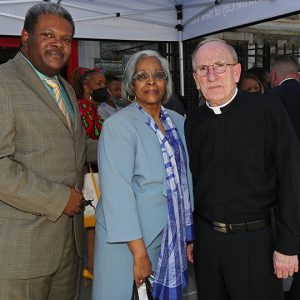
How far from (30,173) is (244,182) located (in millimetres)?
1048

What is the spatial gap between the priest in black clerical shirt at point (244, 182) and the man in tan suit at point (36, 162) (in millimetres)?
716

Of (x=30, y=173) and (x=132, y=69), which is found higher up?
(x=132, y=69)

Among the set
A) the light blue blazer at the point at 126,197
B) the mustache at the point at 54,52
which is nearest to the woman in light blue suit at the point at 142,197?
the light blue blazer at the point at 126,197

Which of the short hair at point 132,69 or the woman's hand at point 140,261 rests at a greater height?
the short hair at point 132,69

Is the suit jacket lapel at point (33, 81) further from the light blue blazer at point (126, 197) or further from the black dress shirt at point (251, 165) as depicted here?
the black dress shirt at point (251, 165)

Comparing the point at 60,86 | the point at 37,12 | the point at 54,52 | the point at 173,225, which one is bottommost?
the point at 173,225

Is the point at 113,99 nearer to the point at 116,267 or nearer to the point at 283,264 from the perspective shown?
the point at 116,267

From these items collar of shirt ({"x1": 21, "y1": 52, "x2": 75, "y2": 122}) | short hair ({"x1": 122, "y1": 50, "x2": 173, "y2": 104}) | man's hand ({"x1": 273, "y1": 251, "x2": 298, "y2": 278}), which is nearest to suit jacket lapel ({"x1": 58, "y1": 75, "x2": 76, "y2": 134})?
collar of shirt ({"x1": 21, "y1": 52, "x2": 75, "y2": 122})

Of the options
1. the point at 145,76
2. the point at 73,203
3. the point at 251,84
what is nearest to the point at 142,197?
the point at 73,203

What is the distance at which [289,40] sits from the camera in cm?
1064

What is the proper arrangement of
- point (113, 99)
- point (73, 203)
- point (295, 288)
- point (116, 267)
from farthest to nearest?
point (113, 99) < point (295, 288) < point (116, 267) < point (73, 203)

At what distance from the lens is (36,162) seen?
183 centimetres

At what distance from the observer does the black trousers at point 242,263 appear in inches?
77.9

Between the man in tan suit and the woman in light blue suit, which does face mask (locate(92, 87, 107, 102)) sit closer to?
the woman in light blue suit
